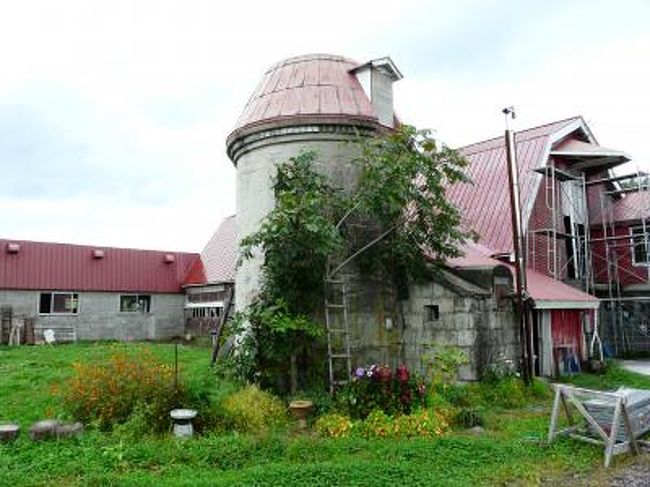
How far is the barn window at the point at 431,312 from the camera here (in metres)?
12.7

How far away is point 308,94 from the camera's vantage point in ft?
41.7

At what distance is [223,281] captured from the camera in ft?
85.7

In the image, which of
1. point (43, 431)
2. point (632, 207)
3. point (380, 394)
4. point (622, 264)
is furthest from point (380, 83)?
point (632, 207)

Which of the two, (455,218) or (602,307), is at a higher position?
(455,218)

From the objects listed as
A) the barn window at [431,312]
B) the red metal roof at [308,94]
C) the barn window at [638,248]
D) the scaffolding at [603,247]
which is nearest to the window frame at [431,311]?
the barn window at [431,312]

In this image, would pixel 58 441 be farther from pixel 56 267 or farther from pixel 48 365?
pixel 56 267

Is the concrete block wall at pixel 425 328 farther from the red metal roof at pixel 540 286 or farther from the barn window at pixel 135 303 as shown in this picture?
the barn window at pixel 135 303

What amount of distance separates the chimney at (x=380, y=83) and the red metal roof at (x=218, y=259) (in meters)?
14.1

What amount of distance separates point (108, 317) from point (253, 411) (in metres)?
21.0

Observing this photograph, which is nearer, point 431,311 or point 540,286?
point 431,311

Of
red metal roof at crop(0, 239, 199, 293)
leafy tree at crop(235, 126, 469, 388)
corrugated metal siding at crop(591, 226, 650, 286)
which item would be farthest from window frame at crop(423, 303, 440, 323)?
red metal roof at crop(0, 239, 199, 293)

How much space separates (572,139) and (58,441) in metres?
19.4

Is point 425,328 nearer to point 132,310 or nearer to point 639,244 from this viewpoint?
point 639,244

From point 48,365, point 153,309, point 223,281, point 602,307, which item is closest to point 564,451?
point 48,365
